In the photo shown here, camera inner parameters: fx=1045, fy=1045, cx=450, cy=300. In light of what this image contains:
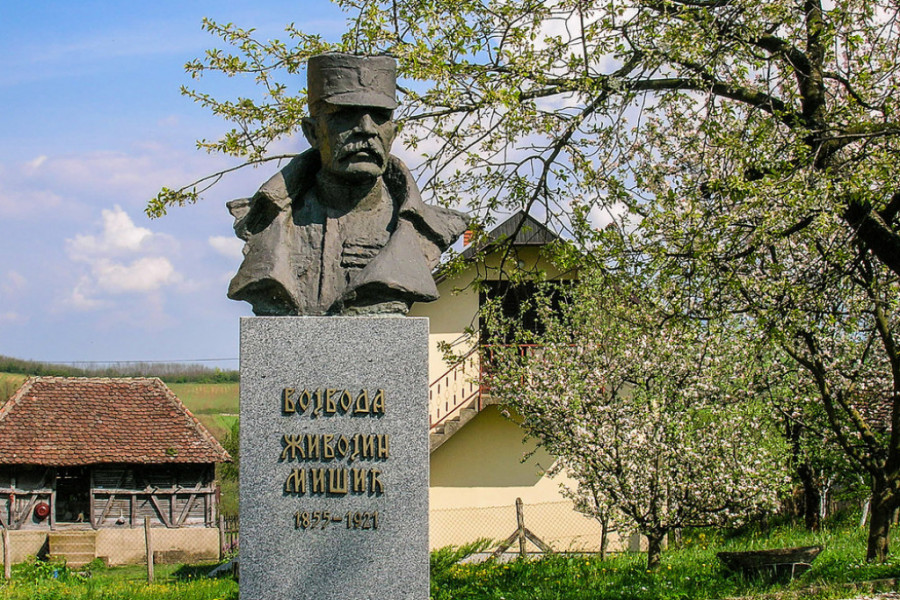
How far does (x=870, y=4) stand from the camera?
9398 mm

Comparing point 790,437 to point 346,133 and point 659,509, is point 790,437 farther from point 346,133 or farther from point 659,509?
point 346,133

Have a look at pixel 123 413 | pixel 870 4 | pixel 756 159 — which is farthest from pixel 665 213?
pixel 123 413

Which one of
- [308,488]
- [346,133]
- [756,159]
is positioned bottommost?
[308,488]

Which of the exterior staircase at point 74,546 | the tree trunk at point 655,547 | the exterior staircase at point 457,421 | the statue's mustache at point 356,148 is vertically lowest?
the exterior staircase at point 74,546

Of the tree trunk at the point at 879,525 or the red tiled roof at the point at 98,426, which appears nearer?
the tree trunk at the point at 879,525

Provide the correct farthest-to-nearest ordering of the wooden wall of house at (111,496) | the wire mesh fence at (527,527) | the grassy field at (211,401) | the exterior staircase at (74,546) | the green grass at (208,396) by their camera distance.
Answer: the green grass at (208,396) → the grassy field at (211,401) → the wooden wall of house at (111,496) → the exterior staircase at (74,546) → the wire mesh fence at (527,527)

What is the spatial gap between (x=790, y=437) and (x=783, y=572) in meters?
6.71

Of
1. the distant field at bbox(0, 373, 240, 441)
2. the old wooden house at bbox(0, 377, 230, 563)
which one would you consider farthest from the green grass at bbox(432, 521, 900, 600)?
the distant field at bbox(0, 373, 240, 441)

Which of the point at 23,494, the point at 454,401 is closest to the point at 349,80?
the point at 454,401

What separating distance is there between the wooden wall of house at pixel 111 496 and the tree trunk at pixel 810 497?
13348mm

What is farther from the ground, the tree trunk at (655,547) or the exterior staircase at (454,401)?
the exterior staircase at (454,401)

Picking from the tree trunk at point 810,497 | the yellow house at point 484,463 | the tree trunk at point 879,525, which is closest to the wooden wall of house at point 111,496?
the yellow house at point 484,463

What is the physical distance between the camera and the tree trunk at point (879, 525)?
10.7m

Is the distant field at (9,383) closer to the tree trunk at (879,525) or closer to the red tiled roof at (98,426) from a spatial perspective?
the red tiled roof at (98,426)
